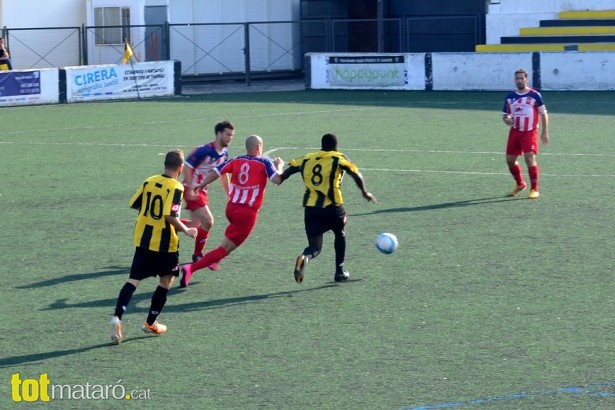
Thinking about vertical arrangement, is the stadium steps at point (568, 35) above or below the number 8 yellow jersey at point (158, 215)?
above

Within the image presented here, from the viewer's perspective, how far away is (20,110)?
106ft

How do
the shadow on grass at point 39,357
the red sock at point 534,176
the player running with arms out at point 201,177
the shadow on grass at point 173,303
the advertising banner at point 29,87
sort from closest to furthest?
the shadow on grass at point 39,357
the shadow on grass at point 173,303
the player running with arms out at point 201,177
the red sock at point 534,176
the advertising banner at point 29,87

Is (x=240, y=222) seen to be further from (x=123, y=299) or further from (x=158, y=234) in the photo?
(x=123, y=299)

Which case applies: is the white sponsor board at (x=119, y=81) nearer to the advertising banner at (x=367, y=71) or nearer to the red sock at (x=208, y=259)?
the advertising banner at (x=367, y=71)

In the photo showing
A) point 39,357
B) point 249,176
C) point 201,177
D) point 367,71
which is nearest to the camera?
point 39,357

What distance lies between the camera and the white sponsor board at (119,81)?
113 ft

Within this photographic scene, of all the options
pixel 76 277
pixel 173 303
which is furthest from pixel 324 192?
pixel 76 277

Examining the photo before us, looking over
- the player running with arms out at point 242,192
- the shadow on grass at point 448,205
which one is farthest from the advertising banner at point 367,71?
the player running with arms out at point 242,192

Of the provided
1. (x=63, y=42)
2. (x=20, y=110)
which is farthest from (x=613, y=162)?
(x=63, y=42)

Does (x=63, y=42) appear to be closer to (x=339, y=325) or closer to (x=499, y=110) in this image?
(x=499, y=110)

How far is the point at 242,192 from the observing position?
11.7 meters

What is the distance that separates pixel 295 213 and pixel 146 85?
21566 mm

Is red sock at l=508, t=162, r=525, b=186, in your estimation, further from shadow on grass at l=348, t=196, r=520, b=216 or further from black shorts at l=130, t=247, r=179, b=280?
black shorts at l=130, t=247, r=179, b=280

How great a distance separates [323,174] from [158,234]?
2.60 metres
